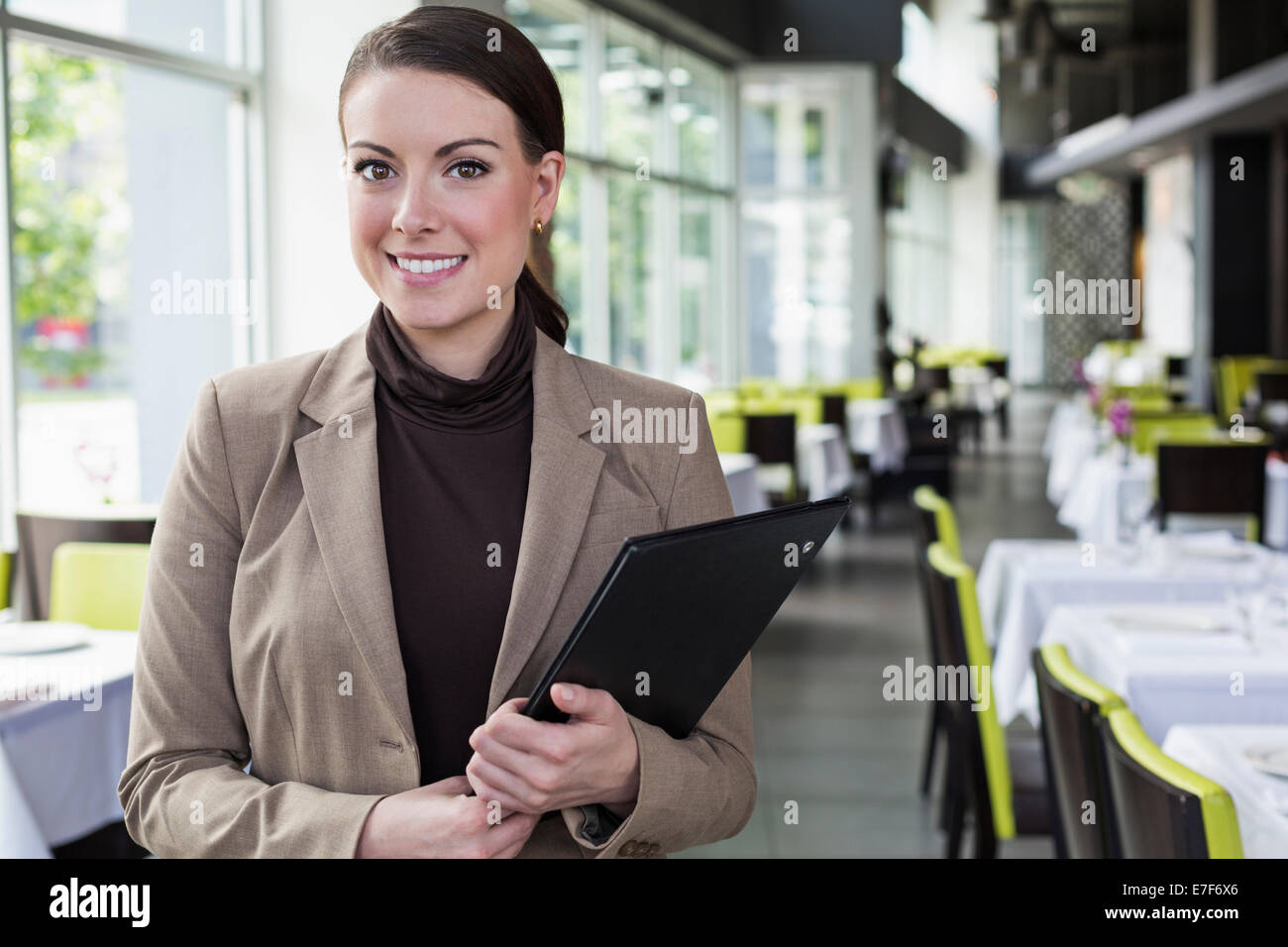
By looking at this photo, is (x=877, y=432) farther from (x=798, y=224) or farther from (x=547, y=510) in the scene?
(x=547, y=510)

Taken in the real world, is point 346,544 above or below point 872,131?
below

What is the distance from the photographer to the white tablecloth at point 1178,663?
257 cm

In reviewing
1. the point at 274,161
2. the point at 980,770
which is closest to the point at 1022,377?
the point at 274,161

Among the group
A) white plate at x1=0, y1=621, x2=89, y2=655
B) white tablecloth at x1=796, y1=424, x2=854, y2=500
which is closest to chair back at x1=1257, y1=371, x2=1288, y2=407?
white tablecloth at x1=796, y1=424, x2=854, y2=500

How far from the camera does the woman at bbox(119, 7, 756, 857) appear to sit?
105cm

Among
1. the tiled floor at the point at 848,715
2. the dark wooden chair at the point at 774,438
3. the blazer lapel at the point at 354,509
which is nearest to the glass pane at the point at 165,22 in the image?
the tiled floor at the point at 848,715

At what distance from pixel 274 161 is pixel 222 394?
424cm

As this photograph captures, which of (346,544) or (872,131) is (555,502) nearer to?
(346,544)

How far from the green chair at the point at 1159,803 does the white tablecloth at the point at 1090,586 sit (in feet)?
6.56

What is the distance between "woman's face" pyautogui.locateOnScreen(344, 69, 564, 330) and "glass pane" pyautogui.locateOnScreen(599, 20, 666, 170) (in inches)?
323

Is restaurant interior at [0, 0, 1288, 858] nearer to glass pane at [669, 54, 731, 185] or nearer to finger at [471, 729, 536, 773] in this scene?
glass pane at [669, 54, 731, 185]

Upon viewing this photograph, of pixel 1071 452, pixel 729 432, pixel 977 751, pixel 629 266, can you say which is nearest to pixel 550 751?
pixel 977 751

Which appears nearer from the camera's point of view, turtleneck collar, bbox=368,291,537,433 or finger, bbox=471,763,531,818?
finger, bbox=471,763,531,818
